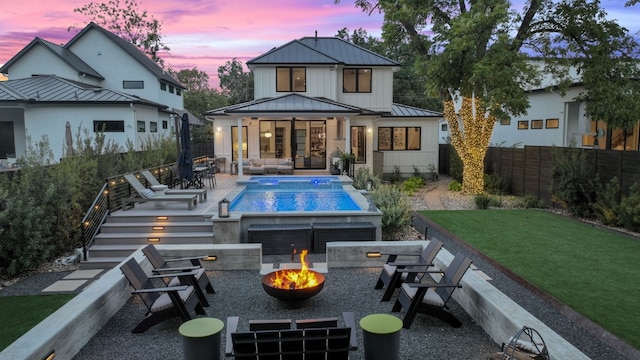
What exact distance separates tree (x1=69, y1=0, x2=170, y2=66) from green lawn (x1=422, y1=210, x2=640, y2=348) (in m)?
38.0

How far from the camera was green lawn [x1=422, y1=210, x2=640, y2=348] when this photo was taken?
20.7 feet

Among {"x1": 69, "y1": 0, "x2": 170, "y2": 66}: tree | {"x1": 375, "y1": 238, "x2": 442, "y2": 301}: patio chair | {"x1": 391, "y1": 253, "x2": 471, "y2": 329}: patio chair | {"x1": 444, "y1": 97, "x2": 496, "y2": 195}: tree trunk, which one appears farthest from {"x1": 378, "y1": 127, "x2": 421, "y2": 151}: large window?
{"x1": 69, "y1": 0, "x2": 170, "y2": 66}: tree

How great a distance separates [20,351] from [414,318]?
178 inches

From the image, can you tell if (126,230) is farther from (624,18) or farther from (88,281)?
(624,18)

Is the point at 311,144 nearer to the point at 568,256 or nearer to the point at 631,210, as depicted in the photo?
the point at 631,210

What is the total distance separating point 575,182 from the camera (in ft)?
43.1

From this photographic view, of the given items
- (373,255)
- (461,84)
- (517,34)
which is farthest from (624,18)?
(373,255)

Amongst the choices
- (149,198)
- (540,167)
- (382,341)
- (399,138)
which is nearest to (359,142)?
(399,138)

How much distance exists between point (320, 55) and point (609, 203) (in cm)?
1490

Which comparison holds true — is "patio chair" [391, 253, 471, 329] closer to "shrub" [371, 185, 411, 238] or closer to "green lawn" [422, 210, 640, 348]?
"green lawn" [422, 210, 640, 348]

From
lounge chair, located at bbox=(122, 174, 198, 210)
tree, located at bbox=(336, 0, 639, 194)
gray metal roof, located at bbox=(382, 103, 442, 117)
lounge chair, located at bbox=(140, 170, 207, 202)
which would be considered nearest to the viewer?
lounge chair, located at bbox=(122, 174, 198, 210)

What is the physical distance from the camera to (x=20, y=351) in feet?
13.5

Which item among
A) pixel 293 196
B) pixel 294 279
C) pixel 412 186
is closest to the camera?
pixel 294 279

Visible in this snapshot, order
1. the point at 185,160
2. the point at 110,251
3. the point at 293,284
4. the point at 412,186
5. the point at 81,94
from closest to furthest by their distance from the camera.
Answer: the point at 293,284 < the point at 110,251 < the point at 185,160 < the point at 412,186 < the point at 81,94
